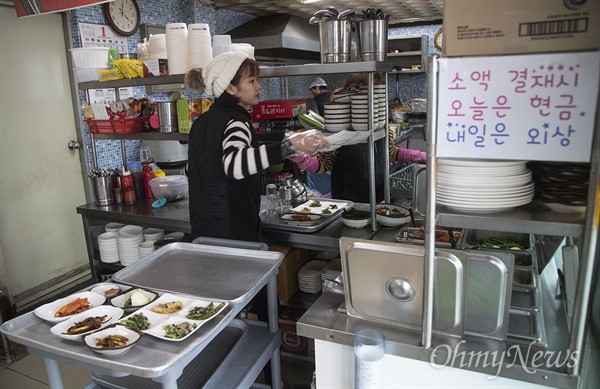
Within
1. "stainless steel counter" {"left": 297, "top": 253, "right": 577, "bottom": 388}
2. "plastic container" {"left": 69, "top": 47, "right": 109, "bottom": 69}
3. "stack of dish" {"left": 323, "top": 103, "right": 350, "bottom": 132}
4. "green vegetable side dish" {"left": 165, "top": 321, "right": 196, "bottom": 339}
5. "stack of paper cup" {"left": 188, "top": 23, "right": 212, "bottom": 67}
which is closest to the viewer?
"stainless steel counter" {"left": 297, "top": 253, "right": 577, "bottom": 388}

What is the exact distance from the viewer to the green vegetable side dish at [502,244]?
A: 1885 millimetres

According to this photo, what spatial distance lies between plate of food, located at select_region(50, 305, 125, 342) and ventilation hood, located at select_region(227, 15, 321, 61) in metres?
4.48

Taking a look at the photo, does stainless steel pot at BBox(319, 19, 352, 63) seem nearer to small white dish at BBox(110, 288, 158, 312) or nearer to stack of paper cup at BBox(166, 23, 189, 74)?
stack of paper cup at BBox(166, 23, 189, 74)

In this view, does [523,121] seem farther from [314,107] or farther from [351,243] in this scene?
[314,107]

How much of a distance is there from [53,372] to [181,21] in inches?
189

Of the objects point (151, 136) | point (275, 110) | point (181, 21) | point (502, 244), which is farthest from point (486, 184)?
point (181, 21)

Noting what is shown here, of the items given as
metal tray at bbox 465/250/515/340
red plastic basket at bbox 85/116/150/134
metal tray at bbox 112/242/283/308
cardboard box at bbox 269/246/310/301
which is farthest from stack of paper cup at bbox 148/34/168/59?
metal tray at bbox 465/250/515/340

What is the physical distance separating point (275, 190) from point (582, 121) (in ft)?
7.29

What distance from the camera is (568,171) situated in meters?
1.15

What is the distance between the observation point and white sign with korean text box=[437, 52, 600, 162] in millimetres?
1020

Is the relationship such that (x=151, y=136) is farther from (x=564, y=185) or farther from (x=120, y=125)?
(x=564, y=185)

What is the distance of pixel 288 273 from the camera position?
8.90 feet

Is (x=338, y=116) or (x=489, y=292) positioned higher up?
(x=338, y=116)

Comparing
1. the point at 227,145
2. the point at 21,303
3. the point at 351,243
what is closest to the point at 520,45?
the point at 351,243
